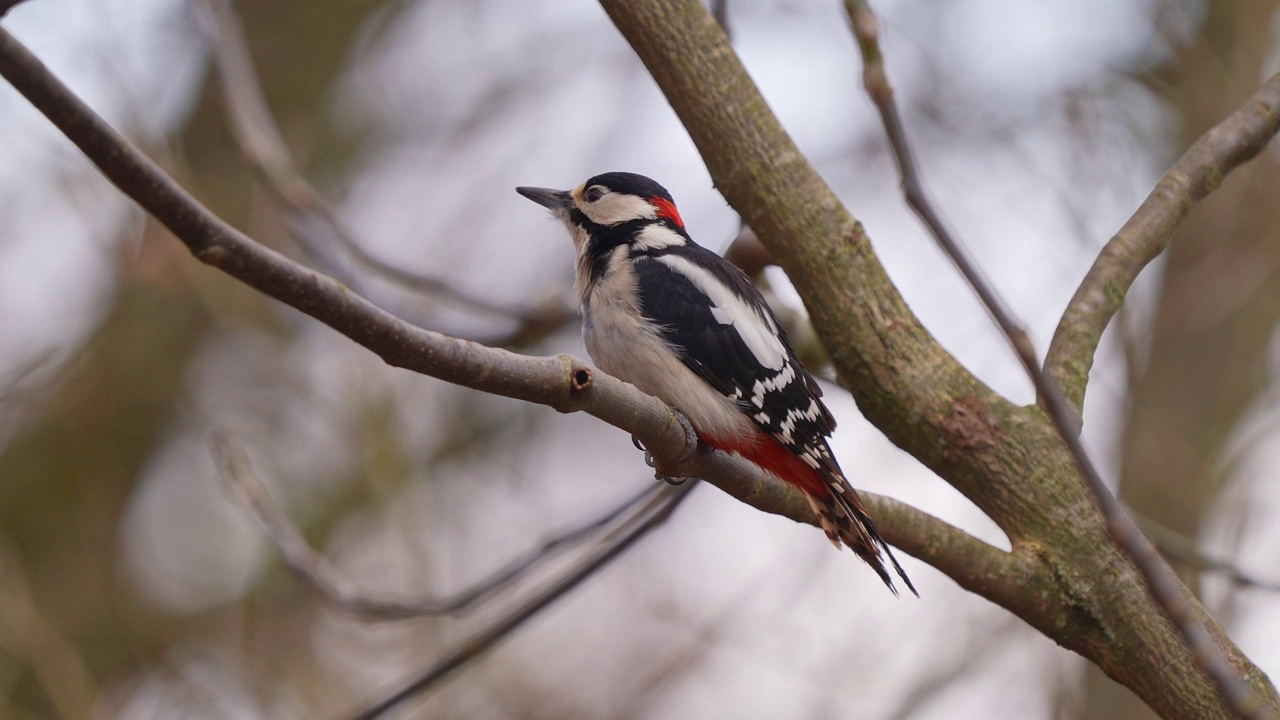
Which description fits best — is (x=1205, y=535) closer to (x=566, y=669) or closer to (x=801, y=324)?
(x=801, y=324)

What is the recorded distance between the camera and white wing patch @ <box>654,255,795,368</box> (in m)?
3.37

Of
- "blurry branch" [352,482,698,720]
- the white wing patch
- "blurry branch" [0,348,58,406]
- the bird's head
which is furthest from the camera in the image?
"blurry branch" [0,348,58,406]

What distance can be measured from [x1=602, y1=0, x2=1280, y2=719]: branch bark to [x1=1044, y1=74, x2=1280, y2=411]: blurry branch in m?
0.26

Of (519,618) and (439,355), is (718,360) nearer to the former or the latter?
(519,618)

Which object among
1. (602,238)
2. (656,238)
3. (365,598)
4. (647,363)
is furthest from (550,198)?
(365,598)

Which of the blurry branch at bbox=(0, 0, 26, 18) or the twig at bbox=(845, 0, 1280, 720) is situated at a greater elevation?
the twig at bbox=(845, 0, 1280, 720)

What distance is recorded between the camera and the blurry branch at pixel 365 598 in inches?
129

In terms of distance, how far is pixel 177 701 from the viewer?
620 cm

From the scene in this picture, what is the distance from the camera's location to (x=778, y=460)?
3.31m

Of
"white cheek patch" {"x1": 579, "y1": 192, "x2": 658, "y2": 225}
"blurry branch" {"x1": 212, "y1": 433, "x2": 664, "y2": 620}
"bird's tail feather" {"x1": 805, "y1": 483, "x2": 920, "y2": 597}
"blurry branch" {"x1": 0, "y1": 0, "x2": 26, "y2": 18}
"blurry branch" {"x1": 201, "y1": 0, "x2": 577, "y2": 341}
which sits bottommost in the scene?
"blurry branch" {"x1": 212, "y1": 433, "x2": 664, "y2": 620}

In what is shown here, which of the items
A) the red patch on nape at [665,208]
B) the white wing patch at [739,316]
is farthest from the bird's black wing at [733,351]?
the red patch on nape at [665,208]

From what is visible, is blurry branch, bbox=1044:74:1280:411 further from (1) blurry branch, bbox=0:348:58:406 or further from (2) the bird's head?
(1) blurry branch, bbox=0:348:58:406

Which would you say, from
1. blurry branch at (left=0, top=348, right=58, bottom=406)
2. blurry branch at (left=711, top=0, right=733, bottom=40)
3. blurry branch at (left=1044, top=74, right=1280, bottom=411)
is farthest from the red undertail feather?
blurry branch at (left=0, top=348, right=58, bottom=406)

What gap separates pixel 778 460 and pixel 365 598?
144cm
